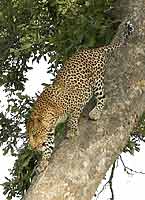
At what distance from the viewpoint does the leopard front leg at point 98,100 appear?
5699mm

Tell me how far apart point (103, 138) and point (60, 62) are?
2.91 m

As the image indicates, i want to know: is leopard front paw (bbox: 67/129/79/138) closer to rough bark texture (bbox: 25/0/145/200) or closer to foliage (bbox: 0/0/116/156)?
rough bark texture (bbox: 25/0/145/200)

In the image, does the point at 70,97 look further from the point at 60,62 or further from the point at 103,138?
the point at 60,62

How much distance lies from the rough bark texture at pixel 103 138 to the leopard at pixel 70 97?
109 millimetres

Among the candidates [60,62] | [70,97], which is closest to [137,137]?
[60,62]

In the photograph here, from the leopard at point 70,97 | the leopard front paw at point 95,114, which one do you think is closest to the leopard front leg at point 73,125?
the leopard at point 70,97

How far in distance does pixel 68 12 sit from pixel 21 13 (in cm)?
86

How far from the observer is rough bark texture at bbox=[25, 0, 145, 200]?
503 cm

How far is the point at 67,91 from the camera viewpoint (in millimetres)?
6148

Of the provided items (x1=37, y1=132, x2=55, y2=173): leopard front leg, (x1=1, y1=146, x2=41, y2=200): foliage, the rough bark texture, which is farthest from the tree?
(x1=1, y1=146, x2=41, y2=200): foliage

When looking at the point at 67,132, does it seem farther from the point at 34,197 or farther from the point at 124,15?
the point at 124,15

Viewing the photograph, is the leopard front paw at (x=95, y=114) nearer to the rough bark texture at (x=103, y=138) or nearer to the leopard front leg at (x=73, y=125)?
the rough bark texture at (x=103, y=138)

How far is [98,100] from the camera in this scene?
595cm

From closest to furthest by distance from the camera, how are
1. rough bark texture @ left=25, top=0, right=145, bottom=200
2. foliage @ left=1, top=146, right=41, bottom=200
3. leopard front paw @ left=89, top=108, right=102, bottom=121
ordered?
1. rough bark texture @ left=25, top=0, right=145, bottom=200
2. leopard front paw @ left=89, top=108, right=102, bottom=121
3. foliage @ left=1, top=146, right=41, bottom=200
